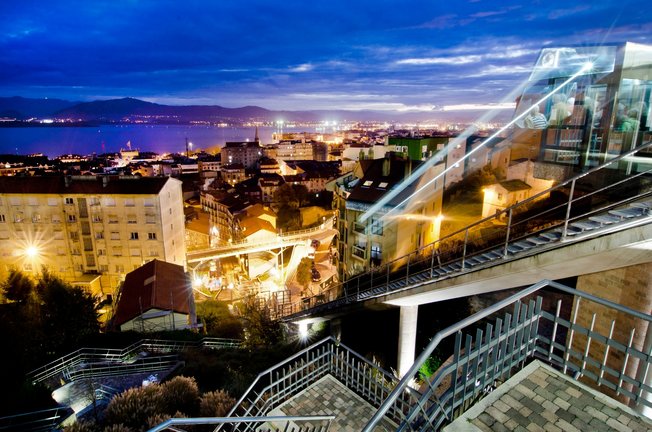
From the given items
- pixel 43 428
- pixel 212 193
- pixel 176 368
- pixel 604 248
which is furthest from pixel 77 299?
pixel 212 193

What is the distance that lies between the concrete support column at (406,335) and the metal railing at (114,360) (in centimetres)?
643

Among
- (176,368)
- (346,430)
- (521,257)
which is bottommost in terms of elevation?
(176,368)

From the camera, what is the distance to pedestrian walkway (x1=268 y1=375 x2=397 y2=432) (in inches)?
211

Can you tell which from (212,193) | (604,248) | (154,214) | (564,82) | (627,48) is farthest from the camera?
(212,193)

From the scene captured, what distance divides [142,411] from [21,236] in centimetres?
2773

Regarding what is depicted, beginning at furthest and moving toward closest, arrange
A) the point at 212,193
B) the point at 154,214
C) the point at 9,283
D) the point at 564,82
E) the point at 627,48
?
the point at 212,193, the point at 154,214, the point at 9,283, the point at 564,82, the point at 627,48

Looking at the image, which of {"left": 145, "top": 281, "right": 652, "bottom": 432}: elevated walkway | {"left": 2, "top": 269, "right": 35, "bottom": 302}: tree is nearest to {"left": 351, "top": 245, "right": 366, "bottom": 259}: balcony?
{"left": 145, "top": 281, "right": 652, "bottom": 432}: elevated walkway

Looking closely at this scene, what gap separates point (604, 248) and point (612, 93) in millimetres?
7302

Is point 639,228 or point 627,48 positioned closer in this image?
point 639,228

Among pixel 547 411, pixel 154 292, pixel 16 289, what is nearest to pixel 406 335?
pixel 547 411

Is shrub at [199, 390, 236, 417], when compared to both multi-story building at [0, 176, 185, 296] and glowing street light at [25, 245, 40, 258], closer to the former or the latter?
multi-story building at [0, 176, 185, 296]

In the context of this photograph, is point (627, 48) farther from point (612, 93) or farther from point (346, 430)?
point (346, 430)

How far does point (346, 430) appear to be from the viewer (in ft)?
17.4

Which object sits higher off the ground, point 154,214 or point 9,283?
point 154,214
